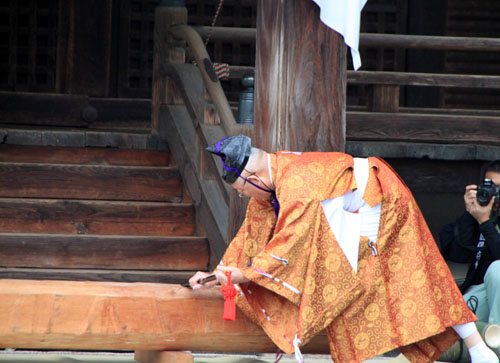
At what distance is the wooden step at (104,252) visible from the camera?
5.18 meters

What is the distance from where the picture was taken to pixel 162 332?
3.55 meters

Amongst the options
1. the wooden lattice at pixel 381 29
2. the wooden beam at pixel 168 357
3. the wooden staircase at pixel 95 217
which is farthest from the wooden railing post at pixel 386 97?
the wooden beam at pixel 168 357

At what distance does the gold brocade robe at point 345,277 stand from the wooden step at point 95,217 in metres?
2.13

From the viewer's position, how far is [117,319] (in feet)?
11.5

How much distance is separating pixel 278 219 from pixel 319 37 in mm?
982

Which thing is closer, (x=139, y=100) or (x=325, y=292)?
(x=325, y=292)

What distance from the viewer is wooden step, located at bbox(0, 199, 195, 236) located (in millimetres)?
5426

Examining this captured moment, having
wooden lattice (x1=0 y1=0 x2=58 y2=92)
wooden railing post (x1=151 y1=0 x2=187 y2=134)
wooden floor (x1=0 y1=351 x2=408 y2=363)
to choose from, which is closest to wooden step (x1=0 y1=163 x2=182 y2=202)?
wooden railing post (x1=151 y1=0 x2=187 y2=134)

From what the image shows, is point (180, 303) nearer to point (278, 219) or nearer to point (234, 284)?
point (234, 284)

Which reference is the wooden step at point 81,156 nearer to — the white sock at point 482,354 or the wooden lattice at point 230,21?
the wooden lattice at point 230,21

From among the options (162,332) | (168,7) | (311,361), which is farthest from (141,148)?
(162,332)

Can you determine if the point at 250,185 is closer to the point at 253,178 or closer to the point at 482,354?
the point at 253,178

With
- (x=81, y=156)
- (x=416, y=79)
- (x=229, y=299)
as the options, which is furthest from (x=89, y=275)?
(x=416, y=79)

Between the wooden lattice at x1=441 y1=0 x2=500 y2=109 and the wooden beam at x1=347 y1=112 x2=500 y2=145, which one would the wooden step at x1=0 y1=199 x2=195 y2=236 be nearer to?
the wooden beam at x1=347 y1=112 x2=500 y2=145
